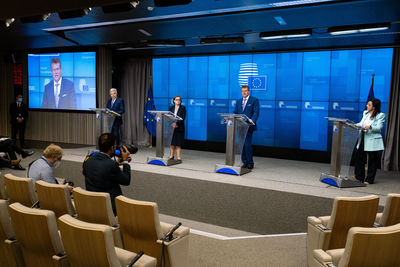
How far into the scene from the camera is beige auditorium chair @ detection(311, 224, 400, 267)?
2009 mm

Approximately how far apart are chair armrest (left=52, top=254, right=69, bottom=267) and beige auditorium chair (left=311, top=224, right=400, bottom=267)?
1743 millimetres

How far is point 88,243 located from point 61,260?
0.38m

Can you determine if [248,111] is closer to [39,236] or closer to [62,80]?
[39,236]

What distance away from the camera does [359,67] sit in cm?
777

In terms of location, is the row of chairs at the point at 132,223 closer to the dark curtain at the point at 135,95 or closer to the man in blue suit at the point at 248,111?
the man in blue suit at the point at 248,111

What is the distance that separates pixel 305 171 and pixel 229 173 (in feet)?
5.28

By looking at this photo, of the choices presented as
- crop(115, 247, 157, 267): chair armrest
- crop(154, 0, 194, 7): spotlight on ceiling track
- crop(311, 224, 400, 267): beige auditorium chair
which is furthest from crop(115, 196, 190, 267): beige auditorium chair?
crop(154, 0, 194, 7): spotlight on ceiling track

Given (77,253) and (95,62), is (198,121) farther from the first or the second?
(77,253)

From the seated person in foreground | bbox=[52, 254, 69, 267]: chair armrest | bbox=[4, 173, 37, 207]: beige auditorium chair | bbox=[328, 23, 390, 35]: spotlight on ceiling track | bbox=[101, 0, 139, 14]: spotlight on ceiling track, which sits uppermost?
bbox=[101, 0, 139, 14]: spotlight on ceiling track

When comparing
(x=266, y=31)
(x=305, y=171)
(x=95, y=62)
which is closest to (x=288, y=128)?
(x=305, y=171)

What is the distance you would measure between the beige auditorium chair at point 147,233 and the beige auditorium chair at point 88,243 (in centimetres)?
58

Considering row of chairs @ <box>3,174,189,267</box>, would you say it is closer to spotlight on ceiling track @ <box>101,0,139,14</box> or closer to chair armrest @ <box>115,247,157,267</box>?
chair armrest @ <box>115,247,157,267</box>

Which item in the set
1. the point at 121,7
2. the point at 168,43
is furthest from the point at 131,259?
the point at 168,43

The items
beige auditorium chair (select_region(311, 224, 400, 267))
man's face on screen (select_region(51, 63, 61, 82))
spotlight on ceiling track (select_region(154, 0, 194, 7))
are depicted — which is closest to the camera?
beige auditorium chair (select_region(311, 224, 400, 267))
